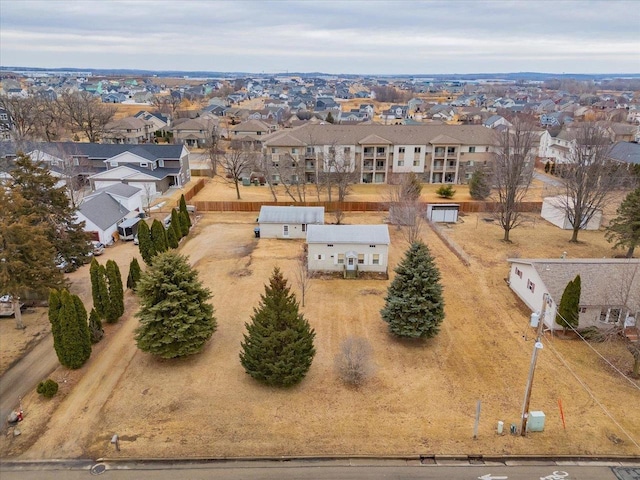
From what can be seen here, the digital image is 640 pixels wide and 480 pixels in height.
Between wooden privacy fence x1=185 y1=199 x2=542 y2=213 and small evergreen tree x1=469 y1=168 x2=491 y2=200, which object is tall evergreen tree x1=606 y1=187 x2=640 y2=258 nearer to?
wooden privacy fence x1=185 y1=199 x2=542 y2=213

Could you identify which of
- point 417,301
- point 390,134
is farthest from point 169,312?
point 390,134

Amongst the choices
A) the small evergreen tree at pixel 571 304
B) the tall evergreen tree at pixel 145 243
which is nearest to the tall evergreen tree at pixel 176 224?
the tall evergreen tree at pixel 145 243

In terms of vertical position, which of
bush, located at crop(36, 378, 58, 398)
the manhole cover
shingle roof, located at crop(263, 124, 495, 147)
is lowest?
the manhole cover

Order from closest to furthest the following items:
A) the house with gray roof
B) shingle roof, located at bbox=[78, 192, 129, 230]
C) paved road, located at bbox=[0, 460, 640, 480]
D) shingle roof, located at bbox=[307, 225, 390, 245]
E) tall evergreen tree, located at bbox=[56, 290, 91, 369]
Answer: paved road, located at bbox=[0, 460, 640, 480] → tall evergreen tree, located at bbox=[56, 290, 91, 369] → shingle roof, located at bbox=[307, 225, 390, 245] → the house with gray roof → shingle roof, located at bbox=[78, 192, 129, 230]

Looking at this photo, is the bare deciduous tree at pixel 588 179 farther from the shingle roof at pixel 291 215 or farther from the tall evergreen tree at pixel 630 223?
the shingle roof at pixel 291 215

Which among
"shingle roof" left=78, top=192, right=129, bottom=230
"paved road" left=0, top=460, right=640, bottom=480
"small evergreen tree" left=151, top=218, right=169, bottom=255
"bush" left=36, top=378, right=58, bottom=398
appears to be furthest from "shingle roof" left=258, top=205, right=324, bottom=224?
"paved road" left=0, top=460, right=640, bottom=480

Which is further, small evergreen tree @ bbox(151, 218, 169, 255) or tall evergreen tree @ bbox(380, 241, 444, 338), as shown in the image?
small evergreen tree @ bbox(151, 218, 169, 255)

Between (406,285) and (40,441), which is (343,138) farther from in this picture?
(40,441)
